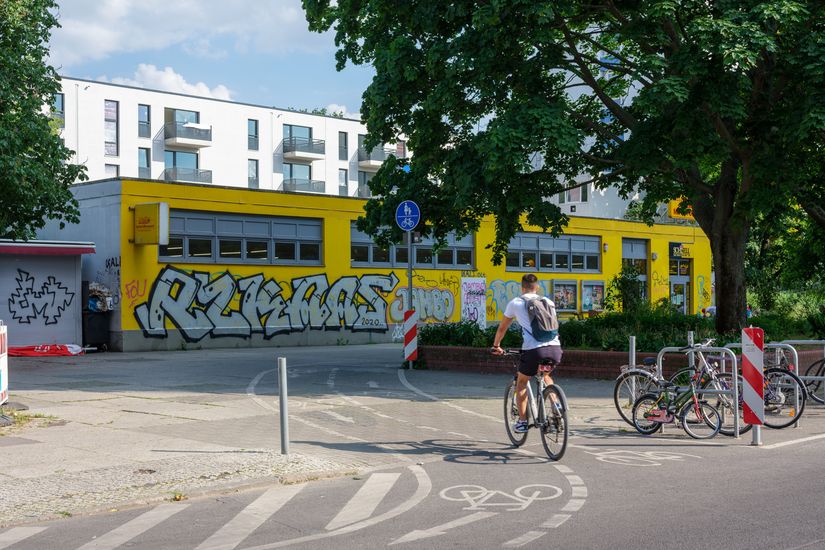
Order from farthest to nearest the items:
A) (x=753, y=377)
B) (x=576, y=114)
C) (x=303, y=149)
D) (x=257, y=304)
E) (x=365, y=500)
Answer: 1. (x=303, y=149)
2. (x=257, y=304)
3. (x=576, y=114)
4. (x=753, y=377)
5. (x=365, y=500)

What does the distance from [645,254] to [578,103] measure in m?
23.6

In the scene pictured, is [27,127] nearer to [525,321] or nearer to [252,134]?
[525,321]

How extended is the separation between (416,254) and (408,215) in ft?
51.5

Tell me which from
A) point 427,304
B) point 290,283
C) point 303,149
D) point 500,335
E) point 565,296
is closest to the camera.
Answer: point 500,335

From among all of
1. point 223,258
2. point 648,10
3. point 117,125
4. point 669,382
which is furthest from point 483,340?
point 117,125

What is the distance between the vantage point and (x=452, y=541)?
620 centimetres

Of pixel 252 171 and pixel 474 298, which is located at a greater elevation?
pixel 252 171

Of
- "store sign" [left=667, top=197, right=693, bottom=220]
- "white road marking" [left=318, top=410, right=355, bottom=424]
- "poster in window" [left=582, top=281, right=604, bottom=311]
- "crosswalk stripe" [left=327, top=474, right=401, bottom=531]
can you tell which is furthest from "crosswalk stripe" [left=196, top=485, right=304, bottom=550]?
"poster in window" [left=582, top=281, right=604, bottom=311]

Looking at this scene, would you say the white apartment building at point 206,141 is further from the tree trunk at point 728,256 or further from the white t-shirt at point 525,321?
the white t-shirt at point 525,321

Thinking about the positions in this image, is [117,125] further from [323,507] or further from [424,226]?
[323,507]

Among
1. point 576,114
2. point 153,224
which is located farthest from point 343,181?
point 576,114

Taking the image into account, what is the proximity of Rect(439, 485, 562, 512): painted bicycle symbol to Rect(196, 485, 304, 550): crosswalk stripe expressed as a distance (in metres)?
1.28

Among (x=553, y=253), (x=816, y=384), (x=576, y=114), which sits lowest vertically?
(x=816, y=384)

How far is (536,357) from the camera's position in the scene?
9.75 metres
